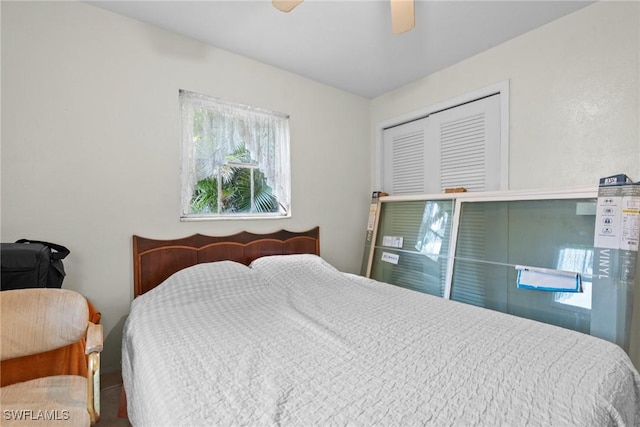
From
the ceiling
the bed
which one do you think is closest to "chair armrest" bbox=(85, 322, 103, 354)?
the bed

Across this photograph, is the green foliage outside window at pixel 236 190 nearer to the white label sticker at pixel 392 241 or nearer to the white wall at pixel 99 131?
the white wall at pixel 99 131

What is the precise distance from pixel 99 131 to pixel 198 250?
102 cm

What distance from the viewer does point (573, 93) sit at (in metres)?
2.09

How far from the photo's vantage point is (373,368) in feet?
3.65

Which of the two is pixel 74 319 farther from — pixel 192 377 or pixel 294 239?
pixel 294 239

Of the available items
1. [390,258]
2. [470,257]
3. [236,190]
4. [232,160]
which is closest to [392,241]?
[390,258]

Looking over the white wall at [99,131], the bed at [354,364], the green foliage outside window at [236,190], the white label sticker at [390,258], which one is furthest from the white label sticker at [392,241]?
the white wall at [99,131]

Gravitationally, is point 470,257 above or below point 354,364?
above

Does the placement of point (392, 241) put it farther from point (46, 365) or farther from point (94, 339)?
point (46, 365)

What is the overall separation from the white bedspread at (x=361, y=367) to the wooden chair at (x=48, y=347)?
0.54ft

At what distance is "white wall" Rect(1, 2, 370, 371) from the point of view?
1736 millimetres

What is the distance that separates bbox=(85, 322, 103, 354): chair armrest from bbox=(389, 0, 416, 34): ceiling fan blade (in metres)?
2.11

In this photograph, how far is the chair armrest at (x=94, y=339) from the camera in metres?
1.24

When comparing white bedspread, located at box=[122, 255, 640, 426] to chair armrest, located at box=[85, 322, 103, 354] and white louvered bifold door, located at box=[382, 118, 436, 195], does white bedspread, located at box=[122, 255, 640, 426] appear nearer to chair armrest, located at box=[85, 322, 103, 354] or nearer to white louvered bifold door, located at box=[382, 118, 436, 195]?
chair armrest, located at box=[85, 322, 103, 354]
